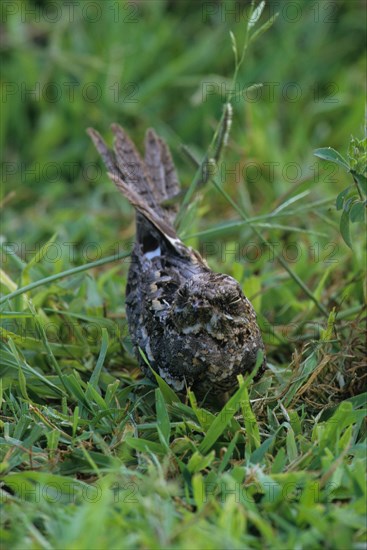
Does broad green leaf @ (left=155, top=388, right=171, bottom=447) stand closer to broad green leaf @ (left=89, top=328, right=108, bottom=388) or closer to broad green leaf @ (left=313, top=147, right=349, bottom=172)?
broad green leaf @ (left=89, top=328, right=108, bottom=388)

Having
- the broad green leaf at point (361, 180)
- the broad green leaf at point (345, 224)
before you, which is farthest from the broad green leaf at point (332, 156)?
the broad green leaf at point (345, 224)

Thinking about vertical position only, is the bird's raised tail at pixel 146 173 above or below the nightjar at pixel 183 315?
above

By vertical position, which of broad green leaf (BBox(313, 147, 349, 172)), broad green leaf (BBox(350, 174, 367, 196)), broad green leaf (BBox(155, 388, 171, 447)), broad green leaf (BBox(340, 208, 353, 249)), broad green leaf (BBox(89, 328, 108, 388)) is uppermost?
broad green leaf (BBox(313, 147, 349, 172))

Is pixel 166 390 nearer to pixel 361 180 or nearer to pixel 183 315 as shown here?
pixel 183 315

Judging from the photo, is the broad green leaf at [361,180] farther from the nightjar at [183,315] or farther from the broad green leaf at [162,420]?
the broad green leaf at [162,420]

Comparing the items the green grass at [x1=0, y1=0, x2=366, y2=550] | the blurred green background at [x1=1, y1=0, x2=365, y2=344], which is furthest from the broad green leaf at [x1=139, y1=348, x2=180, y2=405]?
the blurred green background at [x1=1, y1=0, x2=365, y2=344]
